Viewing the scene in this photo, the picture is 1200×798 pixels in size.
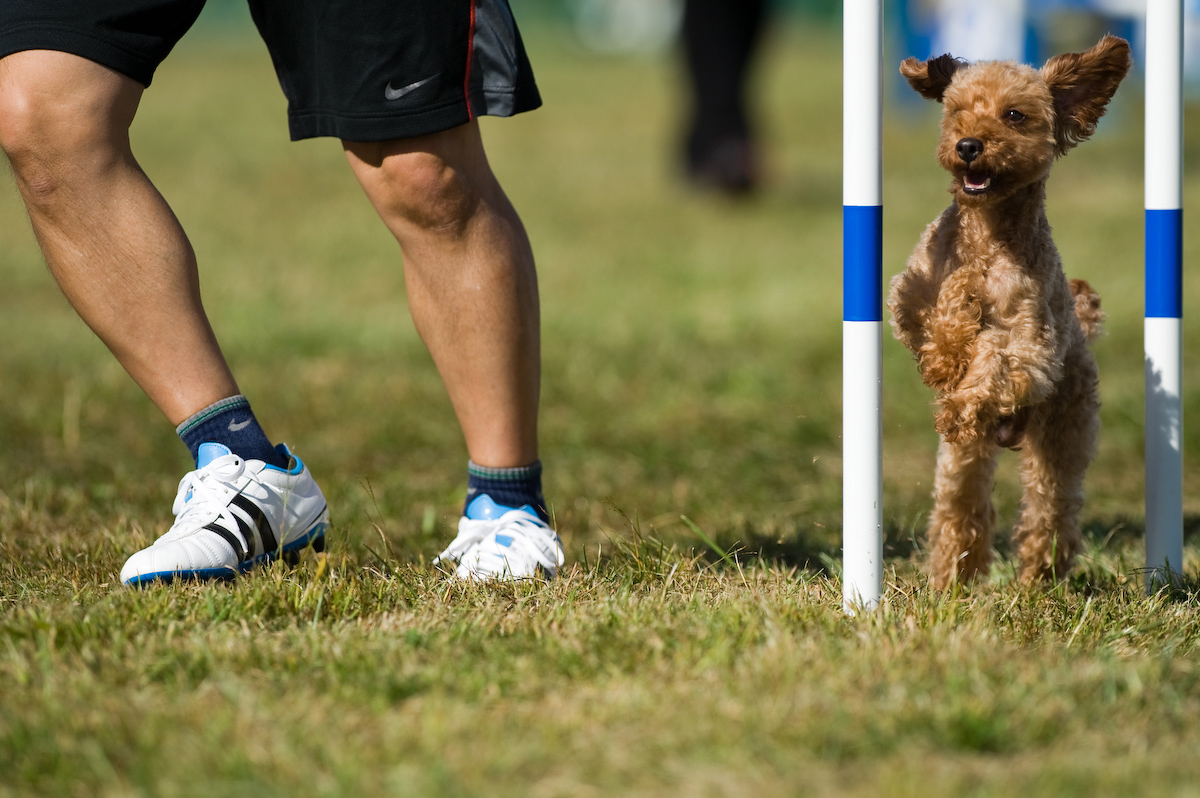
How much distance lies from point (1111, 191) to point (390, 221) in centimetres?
1022

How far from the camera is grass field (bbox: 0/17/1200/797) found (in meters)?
1.69

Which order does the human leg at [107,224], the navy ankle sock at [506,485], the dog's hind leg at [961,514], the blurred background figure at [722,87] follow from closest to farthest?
the human leg at [107,224], the dog's hind leg at [961,514], the navy ankle sock at [506,485], the blurred background figure at [722,87]

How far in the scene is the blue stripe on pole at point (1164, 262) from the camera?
248 centimetres

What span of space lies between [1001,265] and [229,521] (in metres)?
1.56

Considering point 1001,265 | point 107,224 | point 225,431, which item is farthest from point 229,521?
point 1001,265

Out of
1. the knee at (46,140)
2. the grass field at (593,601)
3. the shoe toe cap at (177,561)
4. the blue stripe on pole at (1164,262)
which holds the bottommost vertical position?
the grass field at (593,601)

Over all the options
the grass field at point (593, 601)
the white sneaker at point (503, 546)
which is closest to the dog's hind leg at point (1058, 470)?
the grass field at point (593, 601)

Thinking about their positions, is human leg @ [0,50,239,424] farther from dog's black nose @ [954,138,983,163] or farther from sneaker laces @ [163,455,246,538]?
dog's black nose @ [954,138,983,163]

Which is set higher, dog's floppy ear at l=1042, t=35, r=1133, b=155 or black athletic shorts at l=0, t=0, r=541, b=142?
black athletic shorts at l=0, t=0, r=541, b=142

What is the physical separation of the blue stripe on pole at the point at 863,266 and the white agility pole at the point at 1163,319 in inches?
25.4

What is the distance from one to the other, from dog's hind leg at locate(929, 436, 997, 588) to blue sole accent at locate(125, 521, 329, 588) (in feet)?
4.30

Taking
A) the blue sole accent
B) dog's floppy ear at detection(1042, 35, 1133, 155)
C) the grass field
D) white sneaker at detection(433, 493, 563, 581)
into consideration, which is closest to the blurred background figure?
the grass field

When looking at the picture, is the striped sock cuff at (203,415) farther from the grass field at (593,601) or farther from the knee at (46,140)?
the knee at (46,140)

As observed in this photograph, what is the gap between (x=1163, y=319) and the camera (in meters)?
2.49
